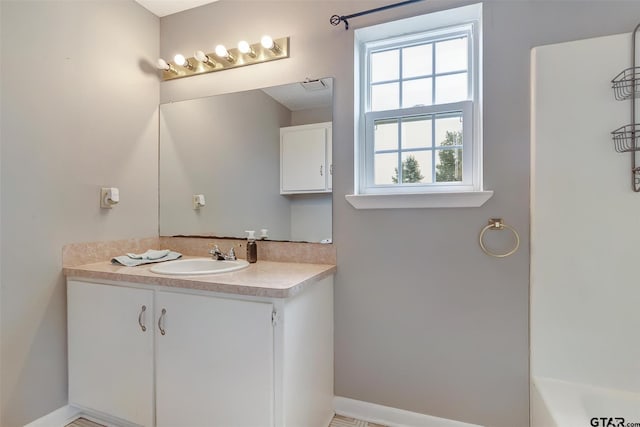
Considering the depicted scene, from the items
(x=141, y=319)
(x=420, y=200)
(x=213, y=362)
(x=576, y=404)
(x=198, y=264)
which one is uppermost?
(x=420, y=200)

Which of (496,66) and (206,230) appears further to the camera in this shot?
(206,230)

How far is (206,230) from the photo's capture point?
202cm

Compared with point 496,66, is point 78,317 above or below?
below

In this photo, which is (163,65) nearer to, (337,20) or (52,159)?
(52,159)

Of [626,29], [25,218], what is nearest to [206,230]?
[25,218]

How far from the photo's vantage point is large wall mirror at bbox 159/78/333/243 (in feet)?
5.67

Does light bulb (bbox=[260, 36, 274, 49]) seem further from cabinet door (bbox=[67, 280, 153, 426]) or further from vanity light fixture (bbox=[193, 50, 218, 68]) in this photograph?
cabinet door (bbox=[67, 280, 153, 426])

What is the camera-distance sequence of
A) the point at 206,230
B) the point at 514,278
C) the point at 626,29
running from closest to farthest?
the point at 626,29 < the point at 514,278 < the point at 206,230

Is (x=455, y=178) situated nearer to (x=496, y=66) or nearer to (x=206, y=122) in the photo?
(x=496, y=66)

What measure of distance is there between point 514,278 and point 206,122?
6.56 ft

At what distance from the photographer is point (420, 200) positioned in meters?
1.51

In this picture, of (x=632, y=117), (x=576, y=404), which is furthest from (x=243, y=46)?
(x=576, y=404)

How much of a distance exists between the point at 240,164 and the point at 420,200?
3.66 ft

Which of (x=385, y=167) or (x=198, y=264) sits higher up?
(x=385, y=167)
